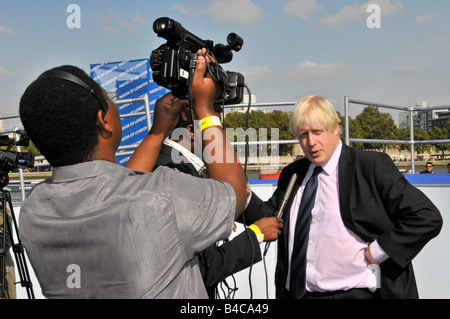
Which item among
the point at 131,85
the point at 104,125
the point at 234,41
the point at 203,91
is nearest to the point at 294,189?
the point at 234,41

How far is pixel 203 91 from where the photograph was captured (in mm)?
1218

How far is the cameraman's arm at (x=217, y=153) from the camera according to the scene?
1113mm

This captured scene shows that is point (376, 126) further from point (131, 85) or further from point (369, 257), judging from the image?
point (369, 257)

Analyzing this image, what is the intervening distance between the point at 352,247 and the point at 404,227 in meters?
0.25

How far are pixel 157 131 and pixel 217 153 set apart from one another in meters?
0.45

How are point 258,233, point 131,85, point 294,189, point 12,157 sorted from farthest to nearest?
point 131,85 → point 12,157 → point 294,189 → point 258,233

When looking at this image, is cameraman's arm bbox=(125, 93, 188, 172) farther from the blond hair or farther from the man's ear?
the blond hair

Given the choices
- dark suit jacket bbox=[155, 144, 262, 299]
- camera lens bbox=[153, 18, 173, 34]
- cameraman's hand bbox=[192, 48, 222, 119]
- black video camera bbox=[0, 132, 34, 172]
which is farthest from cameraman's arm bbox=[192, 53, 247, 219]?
black video camera bbox=[0, 132, 34, 172]

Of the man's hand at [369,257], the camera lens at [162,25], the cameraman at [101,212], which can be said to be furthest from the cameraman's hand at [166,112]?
the man's hand at [369,257]

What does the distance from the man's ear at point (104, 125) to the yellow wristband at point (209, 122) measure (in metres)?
0.26

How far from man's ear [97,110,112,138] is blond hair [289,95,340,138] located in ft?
4.02

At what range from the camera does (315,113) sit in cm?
205

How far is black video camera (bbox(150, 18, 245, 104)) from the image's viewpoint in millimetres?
1290
